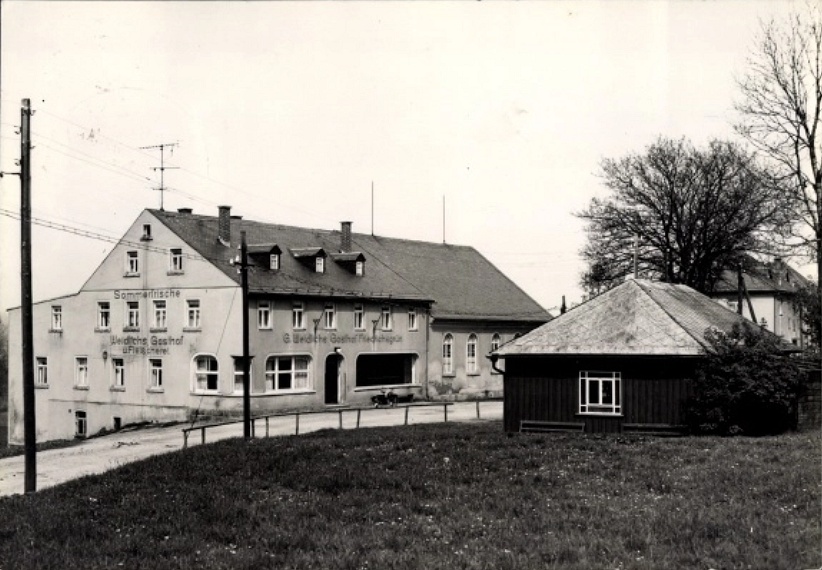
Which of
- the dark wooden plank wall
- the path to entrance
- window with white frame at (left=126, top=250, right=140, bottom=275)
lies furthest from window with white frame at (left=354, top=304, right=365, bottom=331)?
the dark wooden plank wall

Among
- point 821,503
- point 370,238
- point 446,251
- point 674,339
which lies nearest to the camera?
point 821,503

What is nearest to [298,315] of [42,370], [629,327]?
[42,370]

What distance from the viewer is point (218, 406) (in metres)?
41.6

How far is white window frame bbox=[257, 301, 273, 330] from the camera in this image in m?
42.2

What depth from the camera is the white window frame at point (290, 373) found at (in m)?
42.8

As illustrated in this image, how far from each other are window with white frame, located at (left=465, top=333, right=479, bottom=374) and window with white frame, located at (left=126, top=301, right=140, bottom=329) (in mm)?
18575

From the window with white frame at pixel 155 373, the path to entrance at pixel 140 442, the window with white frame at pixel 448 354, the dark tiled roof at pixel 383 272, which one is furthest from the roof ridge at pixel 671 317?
the window with white frame at pixel 155 373

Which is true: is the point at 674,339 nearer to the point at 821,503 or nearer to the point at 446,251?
the point at 821,503

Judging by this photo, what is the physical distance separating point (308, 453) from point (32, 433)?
589 centimetres

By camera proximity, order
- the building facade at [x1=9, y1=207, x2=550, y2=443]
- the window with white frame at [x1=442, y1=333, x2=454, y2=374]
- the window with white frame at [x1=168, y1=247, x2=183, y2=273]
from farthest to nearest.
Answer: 1. the window with white frame at [x1=442, y1=333, x2=454, y2=374]
2. the window with white frame at [x1=168, y1=247, x2=183, y2=273]
3. the building facade at [x1=9, y1=207, x2=550, y2=443]

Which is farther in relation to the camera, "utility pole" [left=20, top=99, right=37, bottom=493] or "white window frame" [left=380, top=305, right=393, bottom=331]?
"white window frame" [left=380, top=305, right=393, bottom=331]

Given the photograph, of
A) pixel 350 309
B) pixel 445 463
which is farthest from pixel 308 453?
pixel 350 309

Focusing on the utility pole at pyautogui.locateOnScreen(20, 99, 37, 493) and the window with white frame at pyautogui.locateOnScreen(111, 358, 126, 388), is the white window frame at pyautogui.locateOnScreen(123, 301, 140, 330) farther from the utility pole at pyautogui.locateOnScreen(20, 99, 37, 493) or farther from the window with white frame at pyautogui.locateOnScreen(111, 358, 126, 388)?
the utility pole at pyautogui.locateOnScreen(20, 99, 37, 493)

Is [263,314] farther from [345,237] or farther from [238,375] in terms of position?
[345,237]
